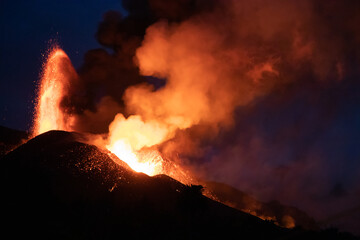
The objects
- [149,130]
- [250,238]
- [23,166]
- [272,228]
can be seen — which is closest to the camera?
[250,238]

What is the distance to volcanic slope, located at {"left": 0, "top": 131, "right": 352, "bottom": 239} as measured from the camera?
40.5 meters

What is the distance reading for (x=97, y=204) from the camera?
154ft

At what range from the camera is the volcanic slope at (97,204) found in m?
→ 40.5

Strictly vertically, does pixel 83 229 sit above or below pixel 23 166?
below

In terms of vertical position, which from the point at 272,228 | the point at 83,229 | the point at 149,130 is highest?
the point at 149,130

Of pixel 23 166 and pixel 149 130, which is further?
pixel 149 130

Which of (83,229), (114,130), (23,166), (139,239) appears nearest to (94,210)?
(83,229)

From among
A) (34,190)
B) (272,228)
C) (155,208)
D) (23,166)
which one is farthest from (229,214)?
(23,166)

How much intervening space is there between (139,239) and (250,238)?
50.6 ft

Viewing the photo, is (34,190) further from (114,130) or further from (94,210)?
(114,130)

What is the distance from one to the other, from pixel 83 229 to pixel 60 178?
43.6 ft

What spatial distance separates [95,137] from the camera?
7006 cm

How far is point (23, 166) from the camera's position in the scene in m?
53.4

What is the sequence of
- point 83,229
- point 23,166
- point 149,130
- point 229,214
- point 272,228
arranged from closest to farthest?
1. point 83,229
2. point 272,228
3. point 23,166
4. point 229,214
5. point 149,130
